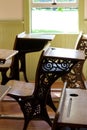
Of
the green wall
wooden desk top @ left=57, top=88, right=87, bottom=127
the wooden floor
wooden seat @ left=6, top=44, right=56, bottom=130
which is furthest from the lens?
the green wall

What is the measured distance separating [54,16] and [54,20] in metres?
0.07

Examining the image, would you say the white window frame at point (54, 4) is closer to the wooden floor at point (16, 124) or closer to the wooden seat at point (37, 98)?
the wooden floor at point (16, 124)

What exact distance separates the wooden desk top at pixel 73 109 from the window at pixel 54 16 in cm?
320

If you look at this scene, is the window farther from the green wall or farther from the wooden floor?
the wooden floor

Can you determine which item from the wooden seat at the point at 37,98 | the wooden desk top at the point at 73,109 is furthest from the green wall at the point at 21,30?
the wooden desk top at the point at 73,109

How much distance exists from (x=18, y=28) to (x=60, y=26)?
701 mm

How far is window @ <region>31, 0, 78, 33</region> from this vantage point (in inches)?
201

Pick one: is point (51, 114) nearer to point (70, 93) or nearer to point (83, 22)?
point (70, 93)

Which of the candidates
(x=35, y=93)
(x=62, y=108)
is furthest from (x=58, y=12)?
(x=62, y=108)

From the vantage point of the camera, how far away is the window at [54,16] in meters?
5.11

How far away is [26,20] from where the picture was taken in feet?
16.6

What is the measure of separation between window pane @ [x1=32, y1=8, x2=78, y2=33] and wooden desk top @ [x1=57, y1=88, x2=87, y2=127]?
3191mm

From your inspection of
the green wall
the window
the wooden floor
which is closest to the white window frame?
the window

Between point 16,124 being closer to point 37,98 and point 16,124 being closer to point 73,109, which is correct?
point 37,98
